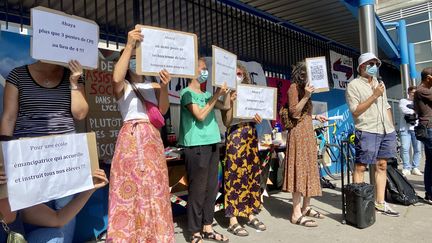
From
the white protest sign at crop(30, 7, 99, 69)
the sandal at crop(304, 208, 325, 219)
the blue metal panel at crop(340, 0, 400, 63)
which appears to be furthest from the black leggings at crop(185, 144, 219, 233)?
the blue metal panel at crop(340, 0, 400, 63)

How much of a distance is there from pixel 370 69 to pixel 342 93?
4.66 m

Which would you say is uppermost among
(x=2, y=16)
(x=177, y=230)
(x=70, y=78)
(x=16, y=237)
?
(x=2, y=16)

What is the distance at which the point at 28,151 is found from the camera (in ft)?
6.47

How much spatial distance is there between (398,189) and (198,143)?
3192 mm

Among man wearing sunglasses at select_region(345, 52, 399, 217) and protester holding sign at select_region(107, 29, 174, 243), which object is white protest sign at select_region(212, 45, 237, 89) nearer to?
protester holding sign at select_region(107, 29, 174, 243)

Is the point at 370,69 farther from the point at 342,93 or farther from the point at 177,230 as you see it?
the point at 342,93

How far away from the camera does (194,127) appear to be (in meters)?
3.48

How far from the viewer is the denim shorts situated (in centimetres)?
441

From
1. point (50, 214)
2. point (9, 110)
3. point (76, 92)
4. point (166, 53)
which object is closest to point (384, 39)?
point (166, 53)

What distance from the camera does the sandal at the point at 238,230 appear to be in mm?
3846

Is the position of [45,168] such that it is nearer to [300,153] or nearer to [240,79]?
[240,79]

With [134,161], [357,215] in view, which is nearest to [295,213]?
[357,215]

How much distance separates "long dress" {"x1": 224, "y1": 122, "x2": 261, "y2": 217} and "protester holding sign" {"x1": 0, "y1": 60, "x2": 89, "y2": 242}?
1820mm

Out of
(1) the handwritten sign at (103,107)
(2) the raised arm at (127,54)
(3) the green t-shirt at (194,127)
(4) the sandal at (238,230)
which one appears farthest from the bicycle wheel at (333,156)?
(2) the raised arm at (127,54)
